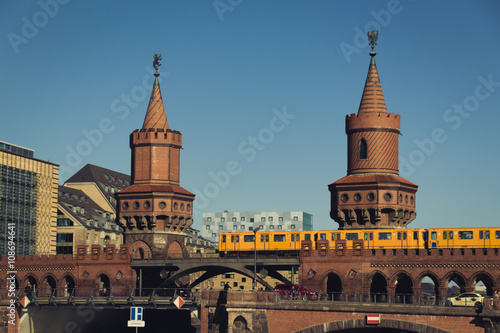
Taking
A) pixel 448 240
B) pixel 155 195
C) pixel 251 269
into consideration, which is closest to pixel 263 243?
pixel 251 269

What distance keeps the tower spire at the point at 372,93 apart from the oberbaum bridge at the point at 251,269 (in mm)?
123

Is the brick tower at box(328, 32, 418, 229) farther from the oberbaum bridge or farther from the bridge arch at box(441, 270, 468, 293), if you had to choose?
the bridge arch at box(441, 270, 468, 293)

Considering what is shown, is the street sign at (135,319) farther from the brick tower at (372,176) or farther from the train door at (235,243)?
the brick tower at (372,176)

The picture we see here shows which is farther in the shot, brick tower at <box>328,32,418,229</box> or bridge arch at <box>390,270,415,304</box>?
brick tower at <box>328,32,418,229</box>

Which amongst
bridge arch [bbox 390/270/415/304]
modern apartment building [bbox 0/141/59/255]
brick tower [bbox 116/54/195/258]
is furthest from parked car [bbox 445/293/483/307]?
modern apartment building [bbox 0/141/59/255]

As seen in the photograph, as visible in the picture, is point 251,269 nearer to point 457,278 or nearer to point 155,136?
point 155,136

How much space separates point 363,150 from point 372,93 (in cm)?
670

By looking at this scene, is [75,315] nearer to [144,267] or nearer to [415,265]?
Result: [144,267]

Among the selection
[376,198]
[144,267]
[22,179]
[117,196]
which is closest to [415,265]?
[376,198]

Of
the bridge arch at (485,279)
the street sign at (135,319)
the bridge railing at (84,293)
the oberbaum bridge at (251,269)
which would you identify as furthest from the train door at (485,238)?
the street sign at (135,319)

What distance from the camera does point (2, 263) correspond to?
4109 inches

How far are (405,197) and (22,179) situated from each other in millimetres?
57063

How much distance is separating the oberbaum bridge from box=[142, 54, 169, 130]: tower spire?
0.14 m

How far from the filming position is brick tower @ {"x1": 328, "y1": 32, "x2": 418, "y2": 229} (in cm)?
9562
